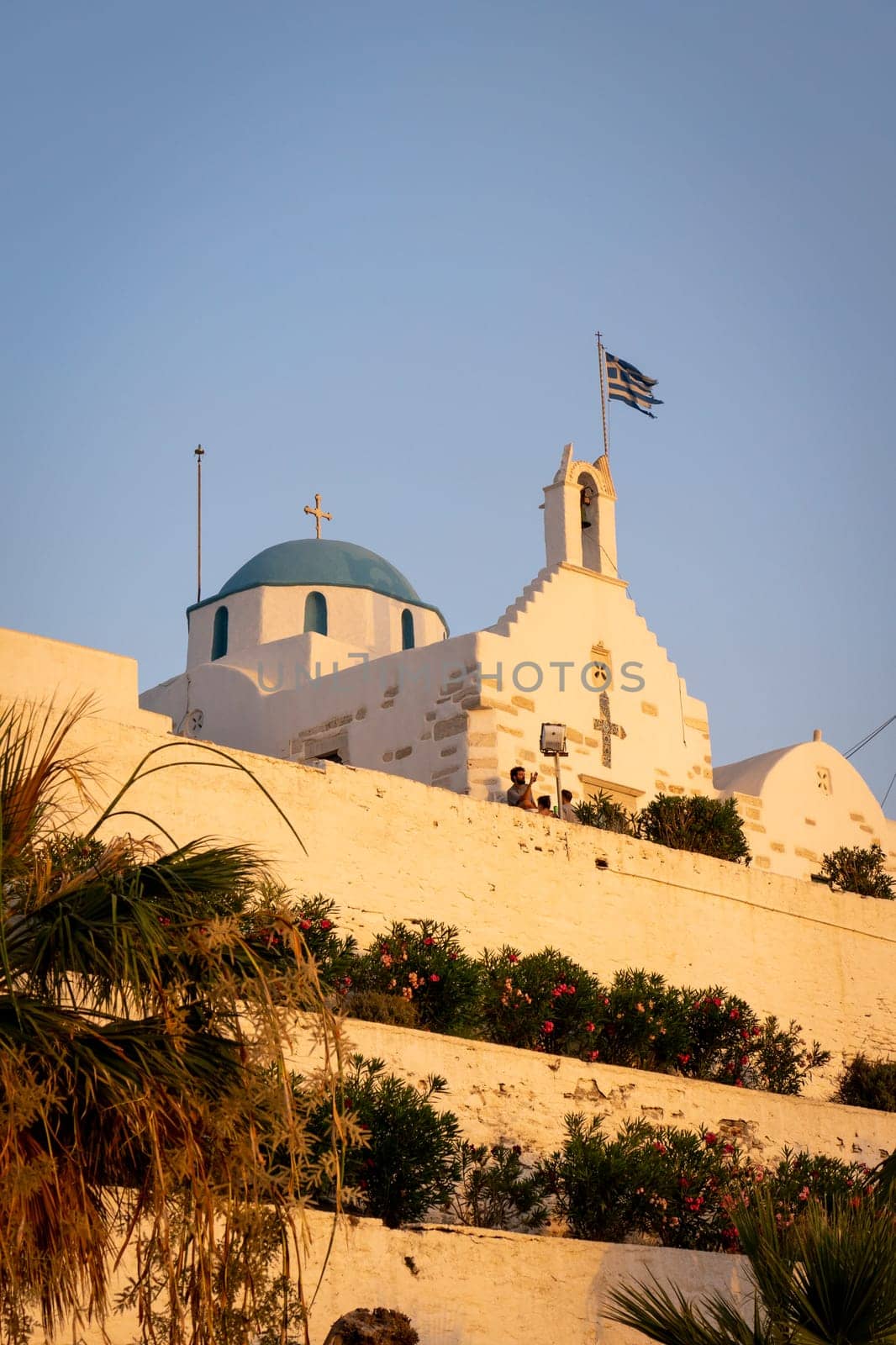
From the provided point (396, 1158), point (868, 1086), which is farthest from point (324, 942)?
point (868, 1086)

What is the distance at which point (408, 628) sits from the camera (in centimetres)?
2561

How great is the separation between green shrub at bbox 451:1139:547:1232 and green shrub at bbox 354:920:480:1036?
182 centimetres

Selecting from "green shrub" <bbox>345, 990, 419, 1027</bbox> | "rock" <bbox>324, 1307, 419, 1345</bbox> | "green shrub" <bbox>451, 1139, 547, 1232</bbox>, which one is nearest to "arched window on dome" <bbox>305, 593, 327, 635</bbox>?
"green shrub" <bbox>345, 990, 419, 1027</bbox>

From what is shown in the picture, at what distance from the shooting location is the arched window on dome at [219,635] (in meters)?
25.4

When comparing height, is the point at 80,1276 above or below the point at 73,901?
below

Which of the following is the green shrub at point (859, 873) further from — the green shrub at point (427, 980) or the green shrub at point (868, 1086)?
the green shrub at point (427, 980)

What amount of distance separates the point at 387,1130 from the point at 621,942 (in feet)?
19.7

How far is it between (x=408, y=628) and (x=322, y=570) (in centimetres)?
146

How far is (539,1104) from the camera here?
1398 centimetres

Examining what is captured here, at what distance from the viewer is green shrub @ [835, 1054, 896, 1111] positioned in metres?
17.8

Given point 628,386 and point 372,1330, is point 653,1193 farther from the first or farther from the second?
point 628,386

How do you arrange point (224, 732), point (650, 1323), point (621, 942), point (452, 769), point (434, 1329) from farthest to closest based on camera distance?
point (224, 732) < point (452, 769) < point (621, 942) < point (434, 1329) < point (650, 1323)

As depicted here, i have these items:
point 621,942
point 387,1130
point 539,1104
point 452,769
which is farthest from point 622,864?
point 387,1130

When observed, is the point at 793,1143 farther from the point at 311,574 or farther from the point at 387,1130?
the point at 311,574
